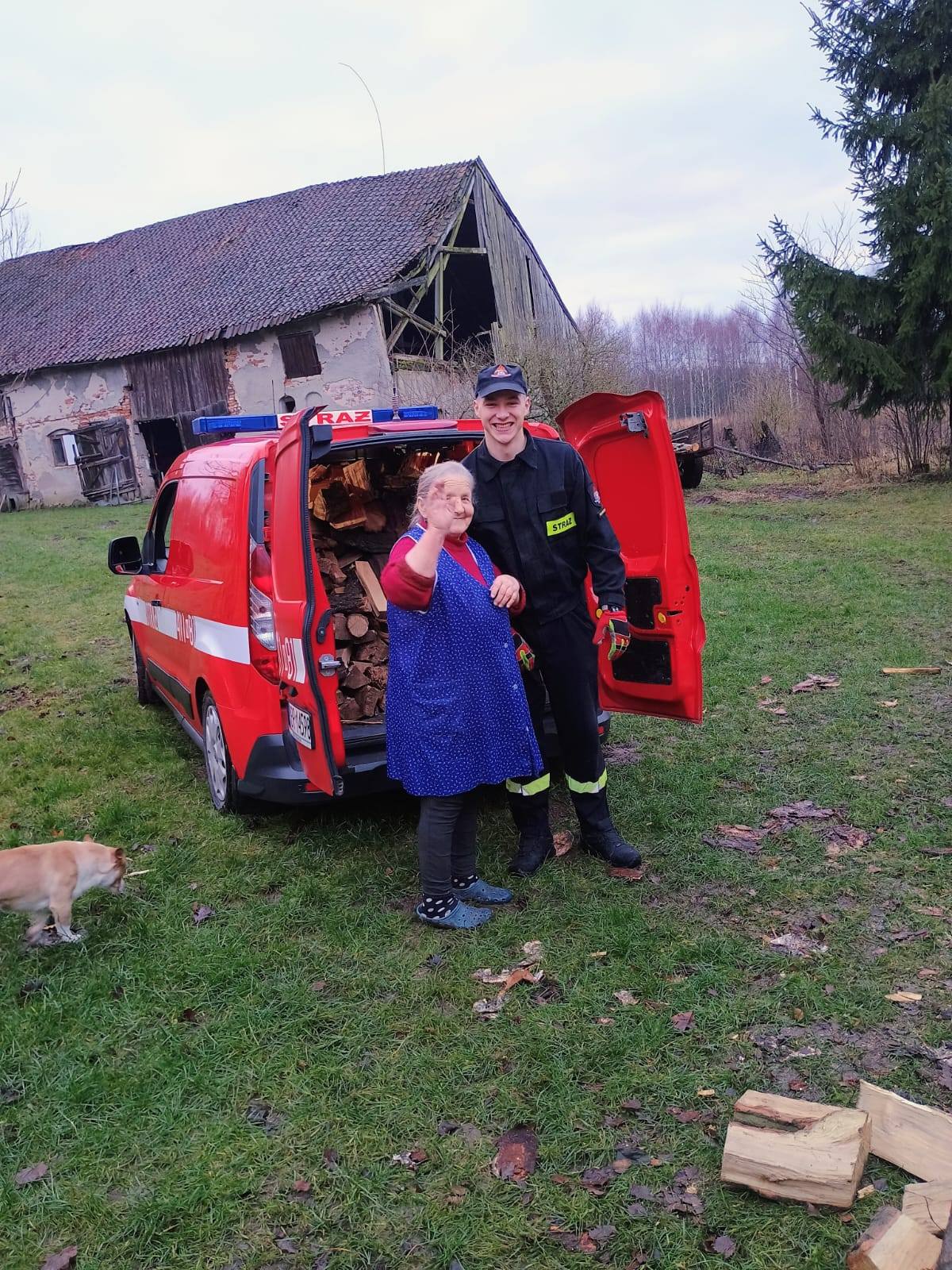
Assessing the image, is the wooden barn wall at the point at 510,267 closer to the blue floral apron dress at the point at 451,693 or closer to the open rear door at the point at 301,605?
the open rear door at the point at 301,605

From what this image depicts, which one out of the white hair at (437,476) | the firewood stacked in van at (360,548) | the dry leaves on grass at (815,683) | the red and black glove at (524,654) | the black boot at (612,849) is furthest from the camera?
the dry leaves on grass at (815,683)

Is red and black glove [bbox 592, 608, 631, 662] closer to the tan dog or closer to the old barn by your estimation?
the tan dog

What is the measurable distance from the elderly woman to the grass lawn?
18.7 inches

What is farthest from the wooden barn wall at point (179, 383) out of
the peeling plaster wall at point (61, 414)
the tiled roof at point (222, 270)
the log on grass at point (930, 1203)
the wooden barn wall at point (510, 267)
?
the log on grass at point (930, 1203)

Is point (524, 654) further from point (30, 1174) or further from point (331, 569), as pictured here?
point (30, 1174)

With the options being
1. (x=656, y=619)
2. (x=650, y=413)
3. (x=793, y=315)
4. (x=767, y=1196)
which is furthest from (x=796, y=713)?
(x=793, y=315)

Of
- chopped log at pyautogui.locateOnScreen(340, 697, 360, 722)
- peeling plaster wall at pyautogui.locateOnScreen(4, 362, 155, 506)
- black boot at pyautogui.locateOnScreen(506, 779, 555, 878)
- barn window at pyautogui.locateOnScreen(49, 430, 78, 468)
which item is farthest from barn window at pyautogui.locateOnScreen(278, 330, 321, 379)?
black boot at pyautogui.locateOnScreen(506, 779, 555, 878)

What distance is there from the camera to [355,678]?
4.94 m

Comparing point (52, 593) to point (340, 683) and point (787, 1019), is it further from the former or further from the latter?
point (787, 1019)

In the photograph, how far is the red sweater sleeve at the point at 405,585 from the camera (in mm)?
3188

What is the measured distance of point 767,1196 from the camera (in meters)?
2.27

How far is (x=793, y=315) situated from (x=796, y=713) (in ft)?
46.3

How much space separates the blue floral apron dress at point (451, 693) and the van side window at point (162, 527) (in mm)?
2876

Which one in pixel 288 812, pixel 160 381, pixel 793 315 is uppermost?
pixel 160 381
